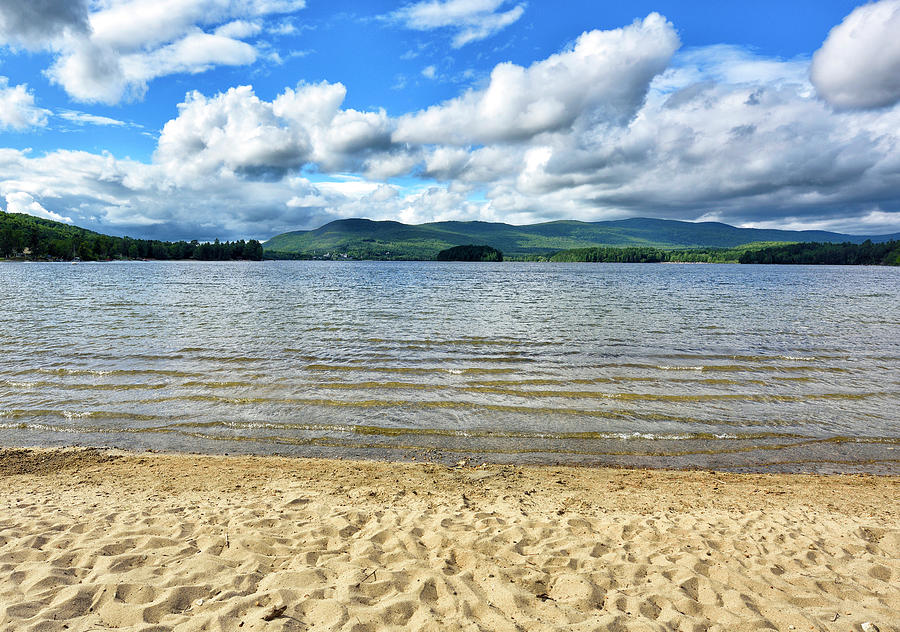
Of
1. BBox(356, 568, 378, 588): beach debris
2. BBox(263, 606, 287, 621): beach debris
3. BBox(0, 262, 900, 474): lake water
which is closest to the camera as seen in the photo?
BBox(263, 606, 287, 621): beach debris

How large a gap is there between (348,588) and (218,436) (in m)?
9.17

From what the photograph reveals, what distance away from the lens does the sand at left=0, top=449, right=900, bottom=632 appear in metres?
5.91

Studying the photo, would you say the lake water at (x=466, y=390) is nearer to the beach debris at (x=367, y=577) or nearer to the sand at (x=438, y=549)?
the sand at (x=438, y=549)

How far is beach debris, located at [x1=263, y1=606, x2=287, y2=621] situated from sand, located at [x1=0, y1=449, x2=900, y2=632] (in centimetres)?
4

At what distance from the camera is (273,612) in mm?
5805

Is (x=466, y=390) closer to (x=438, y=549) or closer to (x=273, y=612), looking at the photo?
(x=438, y=549)

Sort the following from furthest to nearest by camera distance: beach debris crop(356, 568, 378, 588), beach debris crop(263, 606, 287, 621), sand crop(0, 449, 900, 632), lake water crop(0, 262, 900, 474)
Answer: lake water crop(0, 262, 900, 474), beach debris crop(356, 568, 378, 588), sand crop(0, 449, 900, 632), beach debris crop(263, 606, 287, 621)

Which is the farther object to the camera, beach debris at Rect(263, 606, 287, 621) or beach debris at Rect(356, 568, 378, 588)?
beach debris at Rect(356, 568, 378, 588)

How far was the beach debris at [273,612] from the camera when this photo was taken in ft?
18.7

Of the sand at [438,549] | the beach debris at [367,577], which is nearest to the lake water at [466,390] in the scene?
the sand at [438,549]

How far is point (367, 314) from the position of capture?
131 ft

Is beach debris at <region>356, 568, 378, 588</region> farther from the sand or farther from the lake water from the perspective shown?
the lake water

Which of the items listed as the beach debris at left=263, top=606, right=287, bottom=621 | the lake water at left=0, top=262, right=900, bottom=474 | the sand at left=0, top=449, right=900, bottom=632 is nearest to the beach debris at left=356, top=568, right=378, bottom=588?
the sand at left=0, top=449, right=900, bottom=632

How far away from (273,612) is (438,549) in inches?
107
